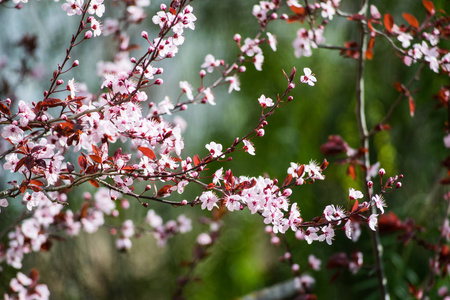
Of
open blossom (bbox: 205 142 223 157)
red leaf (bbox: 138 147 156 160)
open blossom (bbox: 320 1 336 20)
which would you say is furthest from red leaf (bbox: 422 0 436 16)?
red leaf (bbox: 138 147 156 160)

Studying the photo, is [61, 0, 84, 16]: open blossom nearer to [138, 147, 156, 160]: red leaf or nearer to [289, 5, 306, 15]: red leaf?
[138, 147, 156, 160]: red leaf

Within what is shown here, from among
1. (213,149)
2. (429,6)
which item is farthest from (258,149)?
(213,149)

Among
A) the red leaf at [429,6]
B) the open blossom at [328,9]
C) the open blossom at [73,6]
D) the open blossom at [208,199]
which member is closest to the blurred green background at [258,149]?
the red leaf at [429,6]

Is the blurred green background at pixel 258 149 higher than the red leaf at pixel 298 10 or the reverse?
the reverse

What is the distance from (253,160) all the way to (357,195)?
273cm

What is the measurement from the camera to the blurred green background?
2.13 meters

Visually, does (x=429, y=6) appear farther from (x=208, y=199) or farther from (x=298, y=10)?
(x=208, y=199)

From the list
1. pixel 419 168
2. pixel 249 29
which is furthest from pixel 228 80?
pixel 249 29

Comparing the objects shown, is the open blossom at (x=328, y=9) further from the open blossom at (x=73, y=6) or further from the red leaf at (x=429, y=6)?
the open blossom at (x=73, y=6)

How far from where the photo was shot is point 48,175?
791 millimetres

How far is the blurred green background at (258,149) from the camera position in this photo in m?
2.13

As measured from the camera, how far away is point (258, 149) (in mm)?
3461

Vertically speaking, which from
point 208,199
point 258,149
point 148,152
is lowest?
point 258,149

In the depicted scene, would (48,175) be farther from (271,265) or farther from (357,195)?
(271,265)
